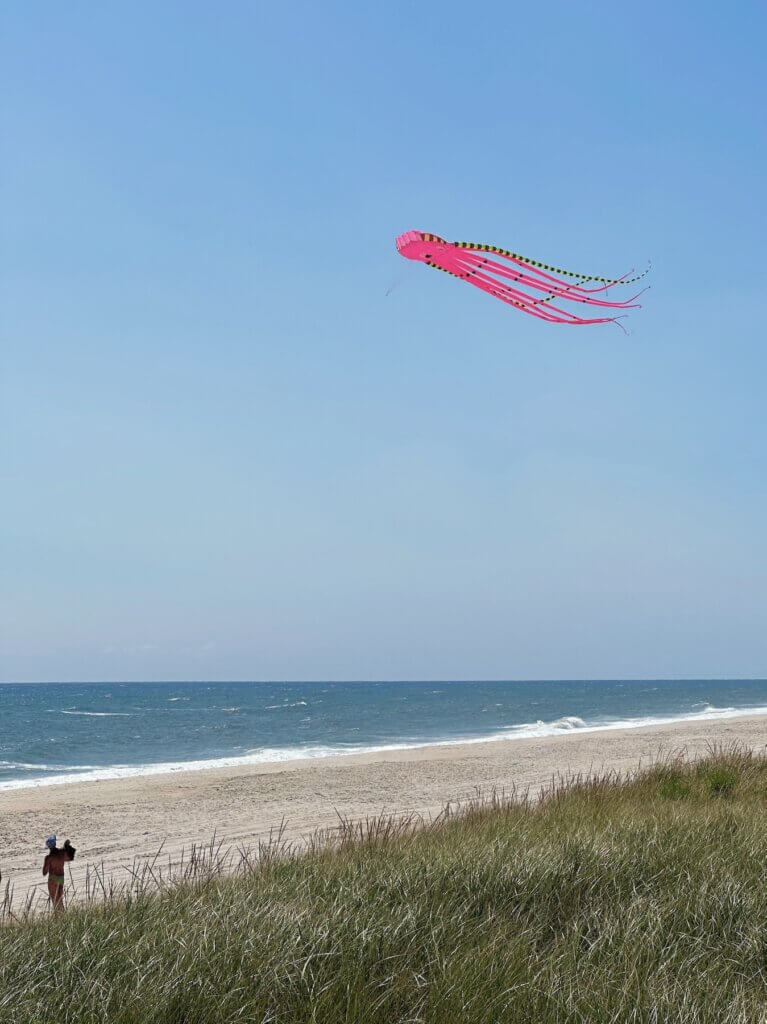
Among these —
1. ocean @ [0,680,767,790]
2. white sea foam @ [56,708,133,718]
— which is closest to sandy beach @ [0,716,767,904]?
ocean @ [0,680,767,790]

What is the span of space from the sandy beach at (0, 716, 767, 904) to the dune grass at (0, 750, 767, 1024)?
460 centimetres

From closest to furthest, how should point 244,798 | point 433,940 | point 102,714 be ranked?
point 433,940 < point 244,798 < point 102,714

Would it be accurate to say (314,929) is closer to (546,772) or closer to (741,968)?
(741,968)

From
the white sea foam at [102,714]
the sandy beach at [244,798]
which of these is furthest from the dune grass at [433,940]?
the white sea foam at [102,714]

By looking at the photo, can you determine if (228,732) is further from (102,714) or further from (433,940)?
(433,940)

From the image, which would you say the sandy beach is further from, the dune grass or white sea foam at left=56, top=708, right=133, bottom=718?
white sea foam at left=56, top=708, right=133, bottom=718

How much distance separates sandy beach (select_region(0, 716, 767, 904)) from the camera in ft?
47.3

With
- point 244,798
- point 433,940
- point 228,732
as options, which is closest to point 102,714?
point 228,732

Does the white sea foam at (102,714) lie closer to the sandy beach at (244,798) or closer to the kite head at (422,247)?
the sandy beach at (244,798)

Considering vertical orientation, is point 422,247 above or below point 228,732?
above

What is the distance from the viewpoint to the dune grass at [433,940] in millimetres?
3807

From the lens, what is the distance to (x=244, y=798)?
2036 cm

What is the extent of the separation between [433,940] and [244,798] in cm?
1681

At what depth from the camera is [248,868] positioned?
6.57 m
